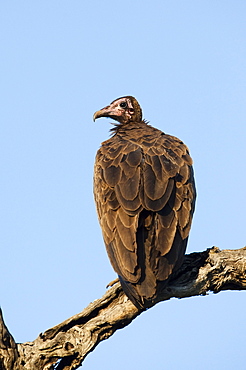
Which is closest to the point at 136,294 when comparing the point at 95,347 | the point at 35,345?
the point at 95,347

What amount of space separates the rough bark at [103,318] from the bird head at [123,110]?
4538mm

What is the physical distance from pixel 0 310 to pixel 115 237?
173 cm

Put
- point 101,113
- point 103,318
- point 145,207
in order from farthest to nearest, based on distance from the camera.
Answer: point 101,113
point 145,207
point 103,318

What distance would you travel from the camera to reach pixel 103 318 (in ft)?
26.3

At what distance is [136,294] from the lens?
7.94 m

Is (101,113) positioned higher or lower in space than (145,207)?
higher

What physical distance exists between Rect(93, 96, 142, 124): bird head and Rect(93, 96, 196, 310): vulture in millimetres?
2438

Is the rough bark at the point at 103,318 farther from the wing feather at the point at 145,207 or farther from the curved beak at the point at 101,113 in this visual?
the curved beak at the point at 101,113

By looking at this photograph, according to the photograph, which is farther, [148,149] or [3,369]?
[148,149]

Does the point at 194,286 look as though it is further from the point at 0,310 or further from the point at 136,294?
the point at 0,310

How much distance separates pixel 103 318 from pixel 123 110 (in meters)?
5.71

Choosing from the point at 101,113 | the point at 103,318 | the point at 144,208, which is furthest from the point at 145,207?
the point at 101,113

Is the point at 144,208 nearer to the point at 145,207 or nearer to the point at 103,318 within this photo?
the point at 145,207

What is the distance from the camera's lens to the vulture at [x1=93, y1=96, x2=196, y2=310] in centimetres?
805
